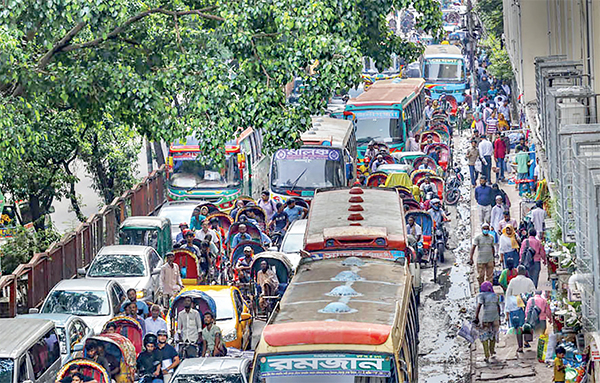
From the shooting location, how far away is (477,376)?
58.1 ft

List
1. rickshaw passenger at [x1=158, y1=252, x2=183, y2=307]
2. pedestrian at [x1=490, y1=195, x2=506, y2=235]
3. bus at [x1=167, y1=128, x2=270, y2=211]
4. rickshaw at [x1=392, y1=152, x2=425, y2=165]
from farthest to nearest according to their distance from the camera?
1. rickshaw at [x1=392, y1=152, x2=425, y2=165]
2. bus at [x1=167, y1=128, x2=270, y2=211]
3. pedestrian at [x1=490, y1=195, x2=506, y2=235]
4. rickshaw passenger at [x1=158, y1=252, x2=183, y2=307]

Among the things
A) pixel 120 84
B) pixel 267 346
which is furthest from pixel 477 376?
pixel 120 84

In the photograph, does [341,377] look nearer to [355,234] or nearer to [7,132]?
[355,234]

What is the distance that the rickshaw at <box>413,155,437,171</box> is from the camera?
3061cm

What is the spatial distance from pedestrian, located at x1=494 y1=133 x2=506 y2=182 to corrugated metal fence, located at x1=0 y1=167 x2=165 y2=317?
30.8 ft

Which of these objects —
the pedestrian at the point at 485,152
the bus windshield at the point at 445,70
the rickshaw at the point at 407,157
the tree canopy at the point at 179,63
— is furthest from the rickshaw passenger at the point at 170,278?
the bus windshield at the point at 445,70

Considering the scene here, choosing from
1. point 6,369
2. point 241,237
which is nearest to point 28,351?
point 6,369

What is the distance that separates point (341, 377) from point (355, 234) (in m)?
6.11

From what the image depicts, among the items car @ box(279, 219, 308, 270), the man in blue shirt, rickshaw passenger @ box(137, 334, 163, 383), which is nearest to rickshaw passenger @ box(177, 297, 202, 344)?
rickshaw passenger @ box(137, 334, 163, 383)

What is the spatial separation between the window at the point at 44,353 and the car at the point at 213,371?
1.96m

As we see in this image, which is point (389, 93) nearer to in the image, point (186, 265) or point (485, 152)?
point (485, 152)

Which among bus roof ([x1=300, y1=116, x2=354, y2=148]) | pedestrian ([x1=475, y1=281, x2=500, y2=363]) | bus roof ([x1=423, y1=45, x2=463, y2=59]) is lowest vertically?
pedestrian ([x1=475, y1=281, x2=500, y2=363])

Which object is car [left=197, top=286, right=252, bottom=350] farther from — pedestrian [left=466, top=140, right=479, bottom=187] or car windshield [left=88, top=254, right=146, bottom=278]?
pedestrian [left=466, top=140, right=479, bottom=187]

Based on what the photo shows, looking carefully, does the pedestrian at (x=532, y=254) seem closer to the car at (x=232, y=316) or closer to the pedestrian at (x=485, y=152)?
the car at (x=232, y=316)
